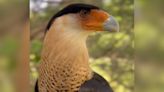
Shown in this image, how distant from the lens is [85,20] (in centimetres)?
121

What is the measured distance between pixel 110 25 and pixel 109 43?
0.13 meters

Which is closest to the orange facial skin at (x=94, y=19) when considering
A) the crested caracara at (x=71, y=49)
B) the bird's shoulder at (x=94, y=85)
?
the crested caracara at (x=71, y=49)

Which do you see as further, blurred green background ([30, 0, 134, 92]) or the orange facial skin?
blurred green background ([30, 0, 134, 92])

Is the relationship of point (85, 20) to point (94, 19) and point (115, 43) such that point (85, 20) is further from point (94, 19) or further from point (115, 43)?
point (115, 43)

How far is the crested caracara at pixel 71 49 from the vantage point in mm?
1207

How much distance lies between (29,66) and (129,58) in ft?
1.12

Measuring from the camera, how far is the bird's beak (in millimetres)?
1188

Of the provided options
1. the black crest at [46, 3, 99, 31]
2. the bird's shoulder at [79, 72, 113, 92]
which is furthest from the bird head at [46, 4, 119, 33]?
the bird's shoulder at [79, 72, 113, 92]

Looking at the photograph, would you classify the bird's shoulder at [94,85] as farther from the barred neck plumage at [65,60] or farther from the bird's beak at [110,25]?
the bird's beak at [110,25]

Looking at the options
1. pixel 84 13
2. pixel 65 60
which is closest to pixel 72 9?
pixel 84 13

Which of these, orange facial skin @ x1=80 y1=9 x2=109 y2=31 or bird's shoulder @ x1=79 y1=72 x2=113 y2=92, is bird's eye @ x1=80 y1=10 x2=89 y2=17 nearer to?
orange facial skin @ x1=80 y1=9 x2=109 y2=31

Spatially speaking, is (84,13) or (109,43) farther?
(109,43)

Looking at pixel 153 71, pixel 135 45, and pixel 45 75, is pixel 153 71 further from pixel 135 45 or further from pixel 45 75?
pixel 45 75

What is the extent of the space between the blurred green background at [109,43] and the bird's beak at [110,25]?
96 mm
